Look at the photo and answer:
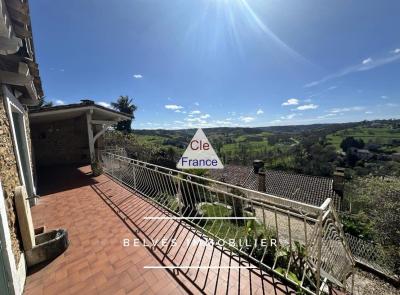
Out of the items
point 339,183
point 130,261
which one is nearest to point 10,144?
point 130,261

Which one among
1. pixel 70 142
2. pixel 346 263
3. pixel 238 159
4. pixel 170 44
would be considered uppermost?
pixel 170 44

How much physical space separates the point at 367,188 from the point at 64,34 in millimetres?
17973

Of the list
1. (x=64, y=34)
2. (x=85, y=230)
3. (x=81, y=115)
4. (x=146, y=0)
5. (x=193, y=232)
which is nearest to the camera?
(x=193, y=232)

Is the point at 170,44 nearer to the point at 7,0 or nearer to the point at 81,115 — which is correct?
the point at 81,115

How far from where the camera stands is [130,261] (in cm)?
274

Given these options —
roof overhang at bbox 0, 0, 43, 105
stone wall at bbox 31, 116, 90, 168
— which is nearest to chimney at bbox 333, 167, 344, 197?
stone wall at bbox 31, 116, 90, 168

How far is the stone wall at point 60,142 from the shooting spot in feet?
33.0

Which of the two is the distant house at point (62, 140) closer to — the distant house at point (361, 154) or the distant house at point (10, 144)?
the distant house at point (10, 144)

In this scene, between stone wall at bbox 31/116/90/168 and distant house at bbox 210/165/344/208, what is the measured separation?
7733 millimetres

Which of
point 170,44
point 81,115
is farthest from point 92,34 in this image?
point 81,115

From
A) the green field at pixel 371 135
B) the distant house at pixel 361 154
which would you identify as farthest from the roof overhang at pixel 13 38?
the green field at pixel 371 135

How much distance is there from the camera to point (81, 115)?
1011 centimetres

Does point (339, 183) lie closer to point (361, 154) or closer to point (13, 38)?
point (13, 38)

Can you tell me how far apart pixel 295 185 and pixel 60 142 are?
16748 millimetres
